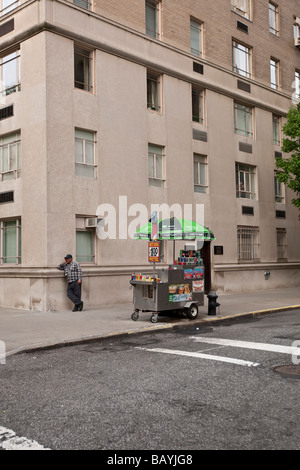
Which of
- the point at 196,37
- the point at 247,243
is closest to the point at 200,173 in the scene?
the point at 247,243

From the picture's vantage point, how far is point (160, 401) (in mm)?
5551

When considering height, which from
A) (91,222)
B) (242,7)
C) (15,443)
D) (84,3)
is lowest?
(15,443)

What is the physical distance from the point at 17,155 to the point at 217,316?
912 cm

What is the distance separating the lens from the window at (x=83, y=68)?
17172mm

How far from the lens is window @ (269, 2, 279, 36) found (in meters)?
26.3

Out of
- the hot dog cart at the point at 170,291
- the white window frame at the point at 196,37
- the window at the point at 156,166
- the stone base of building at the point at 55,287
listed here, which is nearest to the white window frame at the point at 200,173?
the window at the point at 156,166

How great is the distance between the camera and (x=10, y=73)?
17484 mm

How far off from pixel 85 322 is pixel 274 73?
64.8 feet

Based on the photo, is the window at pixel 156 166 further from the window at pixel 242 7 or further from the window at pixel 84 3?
the window at pixel 242 7

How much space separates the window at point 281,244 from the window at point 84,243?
1209cm

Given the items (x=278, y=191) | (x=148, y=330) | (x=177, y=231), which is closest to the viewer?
(x=148, y=330)

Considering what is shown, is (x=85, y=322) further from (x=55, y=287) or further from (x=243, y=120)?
(x=243, y=120)
